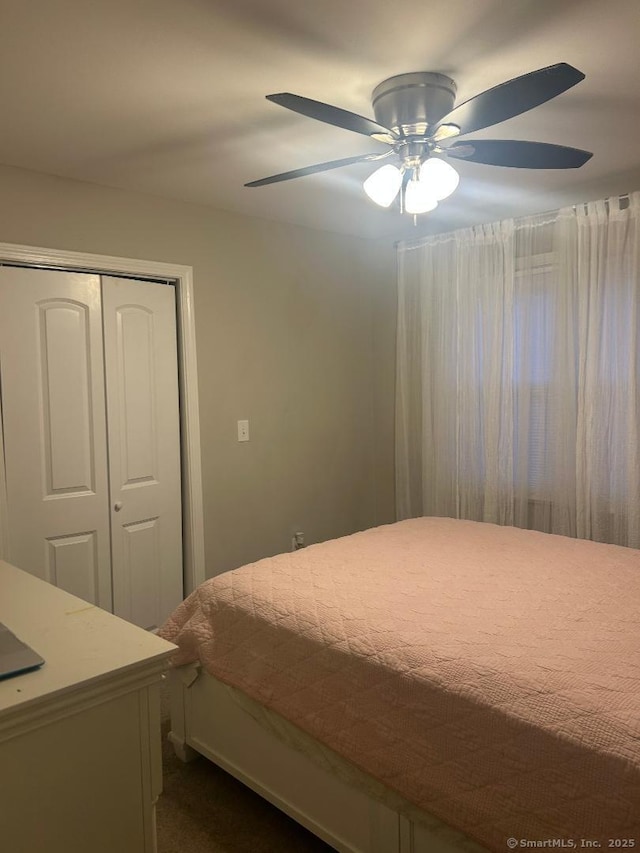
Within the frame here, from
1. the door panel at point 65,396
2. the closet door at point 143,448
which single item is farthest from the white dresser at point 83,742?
the closet door at point 143,448

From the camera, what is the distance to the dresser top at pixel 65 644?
1286mm

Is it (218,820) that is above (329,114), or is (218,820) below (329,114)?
below

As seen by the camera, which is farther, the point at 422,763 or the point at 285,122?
the point at 285,122

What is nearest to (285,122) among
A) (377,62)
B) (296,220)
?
(377,62)

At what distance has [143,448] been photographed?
3.24 m

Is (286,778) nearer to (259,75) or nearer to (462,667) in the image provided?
(462,667)

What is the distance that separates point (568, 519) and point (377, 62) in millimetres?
2400

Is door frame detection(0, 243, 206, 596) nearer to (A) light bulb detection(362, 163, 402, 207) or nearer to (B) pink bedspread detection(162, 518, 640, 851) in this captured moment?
(B) pink bedspread detection(162, 518, 640, 851)

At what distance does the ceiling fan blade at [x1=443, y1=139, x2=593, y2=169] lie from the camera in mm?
1959

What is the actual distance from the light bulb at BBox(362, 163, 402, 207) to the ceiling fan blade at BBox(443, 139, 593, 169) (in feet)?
0.60

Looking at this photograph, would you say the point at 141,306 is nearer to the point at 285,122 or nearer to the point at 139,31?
the point at 285,122

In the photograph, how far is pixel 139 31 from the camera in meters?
1.71

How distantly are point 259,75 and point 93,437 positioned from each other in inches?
71.0

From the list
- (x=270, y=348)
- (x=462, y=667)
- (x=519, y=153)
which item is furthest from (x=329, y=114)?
(x=270, y=348)
